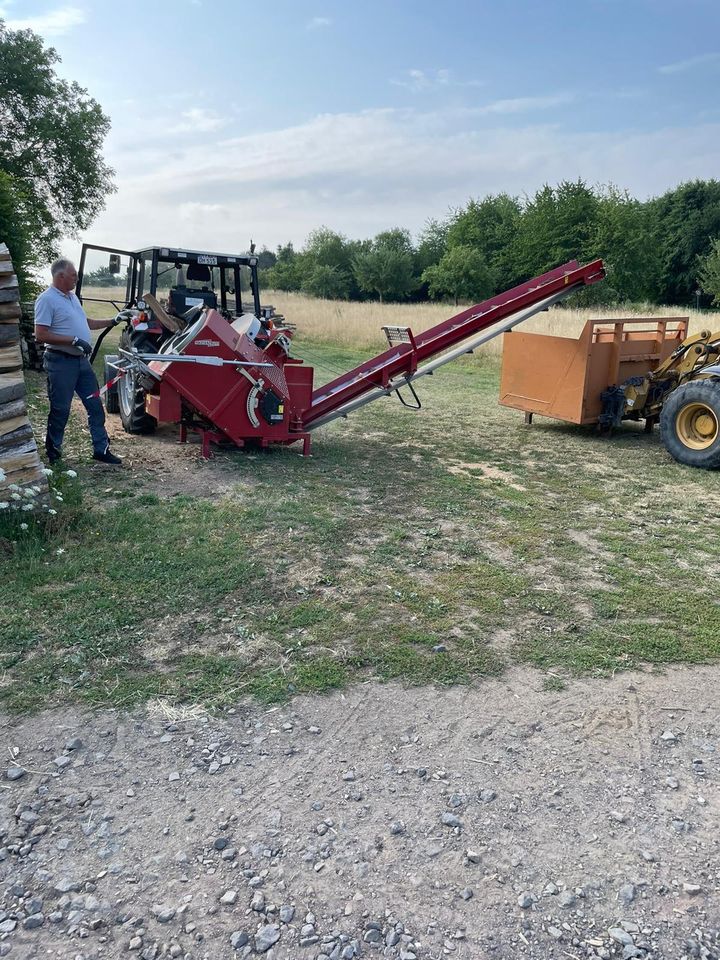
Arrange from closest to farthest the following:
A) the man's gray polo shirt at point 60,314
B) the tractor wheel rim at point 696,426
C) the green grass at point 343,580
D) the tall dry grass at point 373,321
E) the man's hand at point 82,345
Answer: the green grass at point 343,580
the man's gray polo shirt at point 60,314
the man's hand at point 82,345
the tractor wheel rim at point 696,426
the tall dry grass at point 373,321

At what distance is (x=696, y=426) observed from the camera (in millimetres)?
7867

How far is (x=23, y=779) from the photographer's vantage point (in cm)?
265

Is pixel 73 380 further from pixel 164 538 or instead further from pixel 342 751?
pixel 342 751

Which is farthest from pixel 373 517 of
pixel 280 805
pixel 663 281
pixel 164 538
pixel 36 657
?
pixel 663 281

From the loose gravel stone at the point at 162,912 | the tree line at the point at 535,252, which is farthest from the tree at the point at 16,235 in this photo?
the tree line at the point at 535,252

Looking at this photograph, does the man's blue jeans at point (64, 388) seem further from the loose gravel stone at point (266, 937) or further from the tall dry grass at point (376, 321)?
the tall dry grass at point (376, 321)

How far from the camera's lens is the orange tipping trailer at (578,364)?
8.70m

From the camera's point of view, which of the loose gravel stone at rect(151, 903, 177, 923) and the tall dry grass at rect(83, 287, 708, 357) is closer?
the loose gravel stone at rect(151, 903, 177, 923)

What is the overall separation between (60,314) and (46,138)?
16789 mm

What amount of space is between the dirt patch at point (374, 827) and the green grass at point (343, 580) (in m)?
0.25

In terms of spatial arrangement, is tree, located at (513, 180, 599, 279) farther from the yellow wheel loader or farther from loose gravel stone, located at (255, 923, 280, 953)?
loose gravel stone, located at (255, 923, 280, 953)

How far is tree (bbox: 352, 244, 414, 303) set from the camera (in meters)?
52.0

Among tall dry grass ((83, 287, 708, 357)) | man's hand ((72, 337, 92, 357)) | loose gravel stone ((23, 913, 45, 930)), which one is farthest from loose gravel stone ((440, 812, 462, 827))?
tall dry grass ((83, 287, 708, 357))

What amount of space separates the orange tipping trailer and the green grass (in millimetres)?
1840
